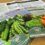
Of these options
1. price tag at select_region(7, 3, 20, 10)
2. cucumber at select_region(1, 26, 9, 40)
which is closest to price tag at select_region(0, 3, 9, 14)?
price tag at select_region(7, 3, 20, 10)

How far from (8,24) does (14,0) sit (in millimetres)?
385

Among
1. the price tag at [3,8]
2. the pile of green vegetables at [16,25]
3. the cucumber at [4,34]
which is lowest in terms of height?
the cucumber at [4,34]

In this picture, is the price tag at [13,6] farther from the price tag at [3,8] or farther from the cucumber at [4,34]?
the cucumber at [4,34]

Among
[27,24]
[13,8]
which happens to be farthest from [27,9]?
[27,24]

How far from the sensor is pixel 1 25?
54 cm

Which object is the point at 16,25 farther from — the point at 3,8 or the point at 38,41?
the point at 3,8

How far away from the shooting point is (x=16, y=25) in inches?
20.5

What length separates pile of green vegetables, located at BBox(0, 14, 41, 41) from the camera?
49 cm

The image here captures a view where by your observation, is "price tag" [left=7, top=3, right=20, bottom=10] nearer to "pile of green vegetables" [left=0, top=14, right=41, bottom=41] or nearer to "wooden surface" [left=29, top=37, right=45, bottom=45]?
"pile of green vegetables" [left=0, top=14, right=41, bottom=41]

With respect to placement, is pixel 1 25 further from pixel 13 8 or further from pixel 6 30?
pixel 13 8

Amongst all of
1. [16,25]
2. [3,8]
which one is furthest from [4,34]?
[3,8]

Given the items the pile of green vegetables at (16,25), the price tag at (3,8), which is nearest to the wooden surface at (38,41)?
the pile of green vegetables at (16,25)

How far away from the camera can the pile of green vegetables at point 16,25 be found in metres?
0.49

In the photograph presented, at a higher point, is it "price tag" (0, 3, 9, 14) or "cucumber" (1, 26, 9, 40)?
"price tag" (0, 3, 9, 14)
